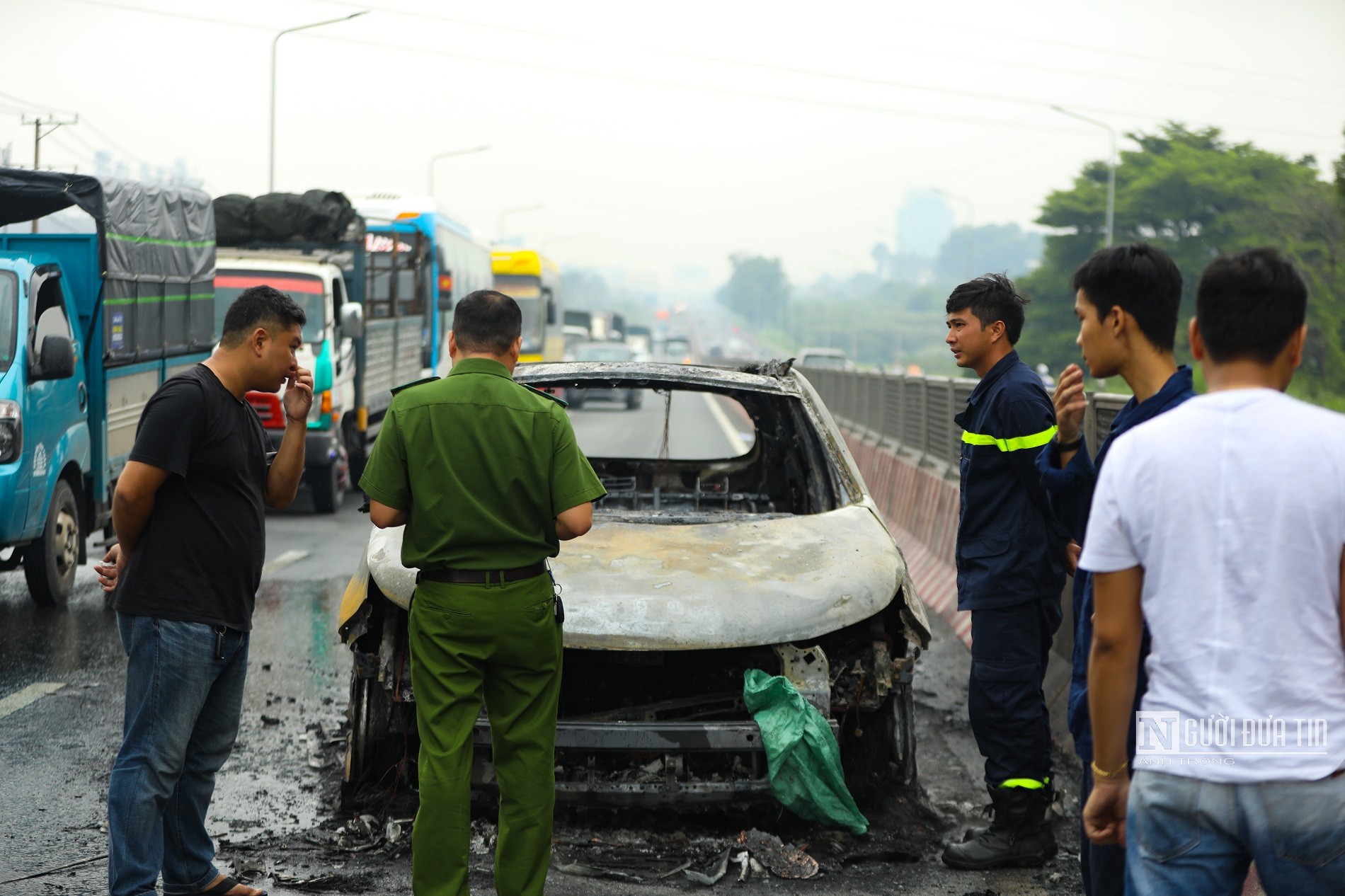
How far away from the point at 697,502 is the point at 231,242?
516 inches

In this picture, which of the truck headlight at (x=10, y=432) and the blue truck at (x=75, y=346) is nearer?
the truck headlight at (x=10, y=432)

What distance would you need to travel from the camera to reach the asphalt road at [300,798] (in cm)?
450

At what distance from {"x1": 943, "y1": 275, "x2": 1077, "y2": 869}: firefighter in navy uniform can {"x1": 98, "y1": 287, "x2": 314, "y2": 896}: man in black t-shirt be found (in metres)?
2.17

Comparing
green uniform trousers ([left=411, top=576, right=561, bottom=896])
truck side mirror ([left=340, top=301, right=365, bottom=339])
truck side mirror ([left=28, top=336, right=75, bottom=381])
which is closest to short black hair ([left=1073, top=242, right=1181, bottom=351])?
green uniform trousers ([left=411, top=576, right=561, bottom=896])

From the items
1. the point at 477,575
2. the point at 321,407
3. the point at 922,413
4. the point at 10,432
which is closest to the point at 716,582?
the point at 477,575

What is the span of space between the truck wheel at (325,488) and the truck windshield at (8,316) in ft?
19.5

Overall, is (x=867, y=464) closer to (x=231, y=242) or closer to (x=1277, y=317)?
(x=231, y=242)

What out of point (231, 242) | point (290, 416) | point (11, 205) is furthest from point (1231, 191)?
point (290, 416)

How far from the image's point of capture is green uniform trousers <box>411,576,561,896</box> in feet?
12.5

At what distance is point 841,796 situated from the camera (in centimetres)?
472

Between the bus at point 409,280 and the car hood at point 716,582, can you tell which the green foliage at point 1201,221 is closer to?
the bus at point 409,280

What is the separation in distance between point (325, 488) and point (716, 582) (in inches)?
418

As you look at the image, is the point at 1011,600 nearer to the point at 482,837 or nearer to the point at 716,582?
the point at 716,582

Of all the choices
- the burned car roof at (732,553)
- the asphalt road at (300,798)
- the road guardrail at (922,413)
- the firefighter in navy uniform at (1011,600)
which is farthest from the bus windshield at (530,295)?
the firefighter in navy uniform at (1011,600)
